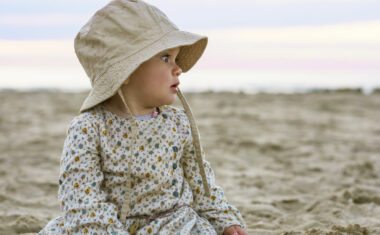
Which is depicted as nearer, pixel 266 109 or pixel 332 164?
pixel 332 164

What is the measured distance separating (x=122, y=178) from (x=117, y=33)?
0.64 metres

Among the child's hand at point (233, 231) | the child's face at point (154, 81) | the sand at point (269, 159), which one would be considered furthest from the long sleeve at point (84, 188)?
the sand at point (269, 159)

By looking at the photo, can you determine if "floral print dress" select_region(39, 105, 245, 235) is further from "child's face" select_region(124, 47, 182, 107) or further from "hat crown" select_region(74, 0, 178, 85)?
"hat crown" select_region(74, 0, 178, 85)

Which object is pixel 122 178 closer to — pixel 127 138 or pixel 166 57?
pixel 127 138

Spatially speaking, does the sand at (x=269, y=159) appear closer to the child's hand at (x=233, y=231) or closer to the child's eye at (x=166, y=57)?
the child's hand at (x=233, y=231)

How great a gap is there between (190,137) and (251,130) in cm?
540

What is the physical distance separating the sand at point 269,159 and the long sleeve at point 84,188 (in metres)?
1.23

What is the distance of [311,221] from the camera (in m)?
3.33

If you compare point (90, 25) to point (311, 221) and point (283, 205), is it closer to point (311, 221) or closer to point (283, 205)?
point (311, 221)

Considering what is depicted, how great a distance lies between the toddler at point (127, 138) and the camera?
2.09 metres

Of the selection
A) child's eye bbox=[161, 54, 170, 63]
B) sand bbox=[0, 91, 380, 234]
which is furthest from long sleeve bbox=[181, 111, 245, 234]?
sand bbox=[0, 91, 380, 234]

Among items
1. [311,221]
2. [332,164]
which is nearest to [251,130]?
[332,164]

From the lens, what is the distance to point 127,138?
7.23 ft

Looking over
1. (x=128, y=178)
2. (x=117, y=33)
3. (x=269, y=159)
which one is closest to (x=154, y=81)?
(x=117, y=33)
